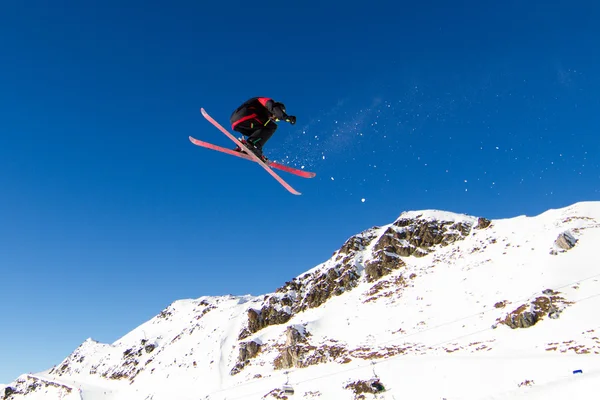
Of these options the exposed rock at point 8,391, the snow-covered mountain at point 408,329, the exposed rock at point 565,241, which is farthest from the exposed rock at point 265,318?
the exposed rock at point 8,391

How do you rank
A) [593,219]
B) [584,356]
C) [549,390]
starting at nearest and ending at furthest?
[549,390] < [584,356] < [593,219]

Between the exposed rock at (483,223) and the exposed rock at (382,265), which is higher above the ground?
the exposed rock at (483,223)

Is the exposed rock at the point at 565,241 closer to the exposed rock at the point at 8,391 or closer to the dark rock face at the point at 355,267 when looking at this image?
the dark rock face at the point at 355,267

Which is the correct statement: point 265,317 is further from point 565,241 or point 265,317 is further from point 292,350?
point 565,241

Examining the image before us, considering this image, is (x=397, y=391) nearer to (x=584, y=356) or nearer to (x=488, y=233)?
(x=584, y=356)

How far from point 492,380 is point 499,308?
16137 mm

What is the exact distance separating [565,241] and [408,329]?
24.7 meters

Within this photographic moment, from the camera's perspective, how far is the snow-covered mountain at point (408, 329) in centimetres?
2812

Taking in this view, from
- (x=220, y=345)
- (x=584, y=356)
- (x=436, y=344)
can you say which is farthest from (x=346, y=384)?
(x=220, y=345)

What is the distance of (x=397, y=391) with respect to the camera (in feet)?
95.3

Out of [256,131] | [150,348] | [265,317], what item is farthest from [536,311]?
[150,348]

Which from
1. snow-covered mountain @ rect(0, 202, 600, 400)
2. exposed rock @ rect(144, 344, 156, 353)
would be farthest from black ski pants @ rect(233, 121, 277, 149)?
exposed rock @ rect(144, 344, 156, 353)

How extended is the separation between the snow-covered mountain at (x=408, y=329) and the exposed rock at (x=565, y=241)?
0.59ft

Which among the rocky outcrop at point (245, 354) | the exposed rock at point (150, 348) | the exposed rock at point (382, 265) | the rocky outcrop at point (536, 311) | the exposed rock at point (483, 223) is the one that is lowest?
the rocky outcrop at point (536, 311)
